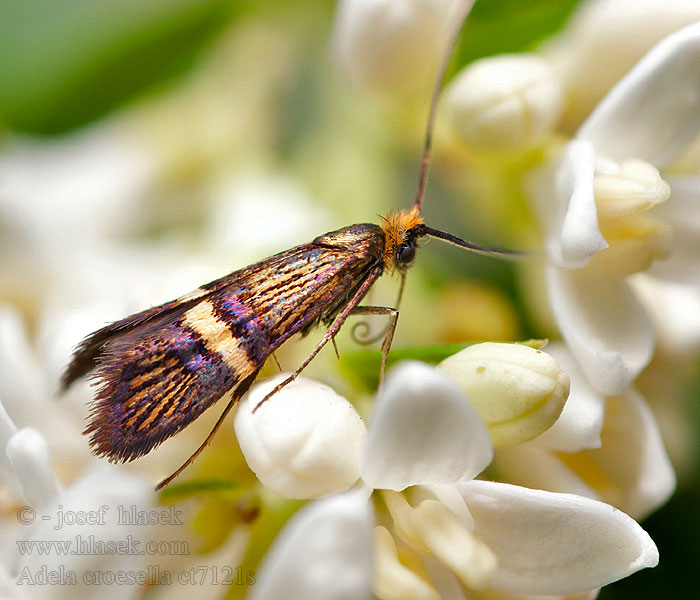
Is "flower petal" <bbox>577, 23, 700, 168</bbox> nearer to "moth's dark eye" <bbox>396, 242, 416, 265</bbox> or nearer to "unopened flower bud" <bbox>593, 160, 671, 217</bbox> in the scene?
"unopened flower bud" <bbox>593, 160, 671, 217</bbox>

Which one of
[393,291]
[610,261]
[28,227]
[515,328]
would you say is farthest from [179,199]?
[610,261]

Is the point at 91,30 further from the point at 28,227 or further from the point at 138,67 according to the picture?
the point at 28,227

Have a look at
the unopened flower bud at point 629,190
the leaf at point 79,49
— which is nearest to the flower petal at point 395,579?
the unopened flower bud at point 629,190

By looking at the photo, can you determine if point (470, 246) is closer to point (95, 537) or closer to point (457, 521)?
point (457, 521)

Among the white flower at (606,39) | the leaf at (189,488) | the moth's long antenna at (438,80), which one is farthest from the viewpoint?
the moth's long antenna at (438,80)

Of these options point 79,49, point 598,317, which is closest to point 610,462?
point 598,317

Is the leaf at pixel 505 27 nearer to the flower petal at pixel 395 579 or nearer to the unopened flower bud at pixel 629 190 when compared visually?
the unopened flower bud at pixel 629 190
